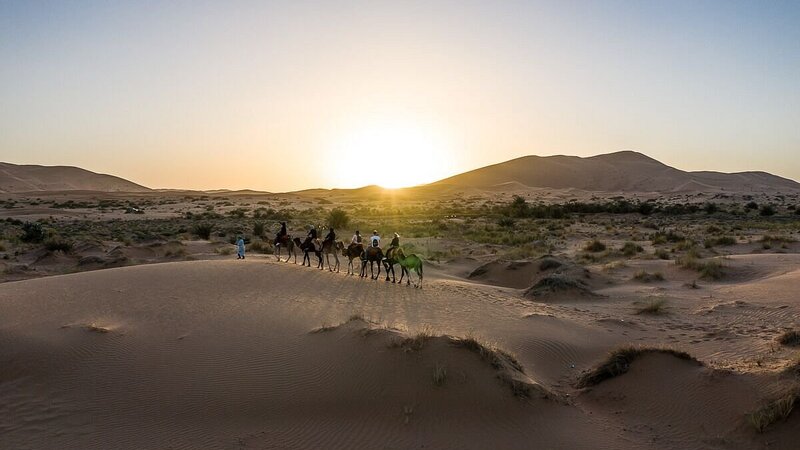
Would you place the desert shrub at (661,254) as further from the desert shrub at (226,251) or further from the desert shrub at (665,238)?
the desert shrub at (226,251)

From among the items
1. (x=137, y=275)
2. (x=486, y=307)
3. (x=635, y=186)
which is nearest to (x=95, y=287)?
(x=137, y=275)

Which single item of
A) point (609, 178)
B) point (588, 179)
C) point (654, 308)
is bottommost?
point (654, 308)

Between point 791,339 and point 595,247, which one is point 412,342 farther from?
point 595,247

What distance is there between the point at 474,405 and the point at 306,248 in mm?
13341

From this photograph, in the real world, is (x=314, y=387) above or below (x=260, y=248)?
below

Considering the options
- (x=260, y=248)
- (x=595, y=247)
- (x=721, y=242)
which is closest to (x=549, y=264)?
(x=595, y=247)

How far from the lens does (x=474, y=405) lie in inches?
366

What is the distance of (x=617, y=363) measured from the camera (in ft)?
34.9

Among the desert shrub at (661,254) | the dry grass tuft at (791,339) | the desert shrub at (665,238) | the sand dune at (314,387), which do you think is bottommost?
the sand dune at (314,387)

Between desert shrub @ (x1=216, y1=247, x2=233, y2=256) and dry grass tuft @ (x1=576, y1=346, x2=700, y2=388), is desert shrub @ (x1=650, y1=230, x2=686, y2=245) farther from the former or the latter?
dry grass tuft @ (x1=576, y1=346, x2=700, y2=388)

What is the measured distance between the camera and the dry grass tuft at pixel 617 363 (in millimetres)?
10555

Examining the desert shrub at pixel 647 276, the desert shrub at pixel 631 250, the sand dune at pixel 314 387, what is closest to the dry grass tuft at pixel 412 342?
the sand dune at pixel 314 387

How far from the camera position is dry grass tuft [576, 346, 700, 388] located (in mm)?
10555

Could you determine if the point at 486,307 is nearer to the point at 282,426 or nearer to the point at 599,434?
the point at 599,434
